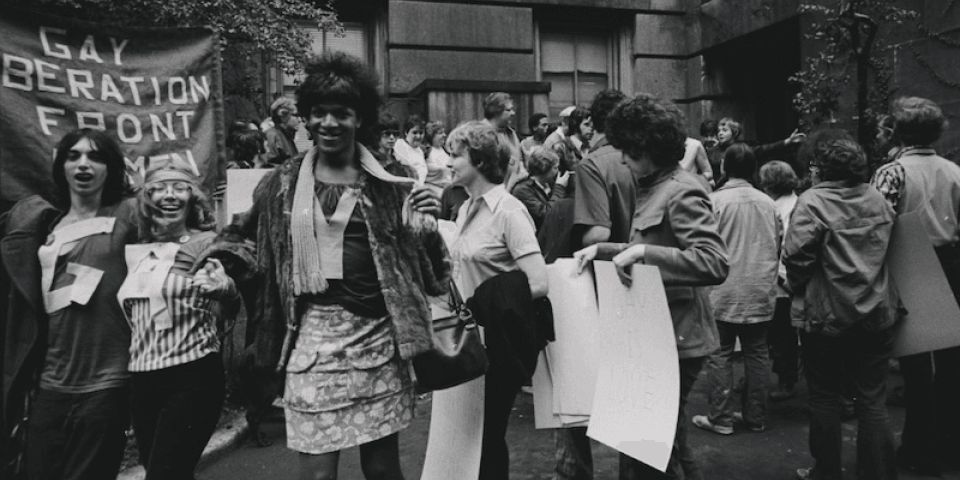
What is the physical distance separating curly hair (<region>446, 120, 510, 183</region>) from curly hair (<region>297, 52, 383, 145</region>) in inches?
32.4

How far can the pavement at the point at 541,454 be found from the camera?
196 inches

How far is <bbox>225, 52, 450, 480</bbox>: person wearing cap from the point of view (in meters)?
3.02

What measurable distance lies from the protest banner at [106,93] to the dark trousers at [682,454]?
9.51 ft

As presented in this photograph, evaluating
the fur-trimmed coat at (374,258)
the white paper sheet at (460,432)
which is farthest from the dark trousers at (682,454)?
the fur-trimmed coat at (374,258)

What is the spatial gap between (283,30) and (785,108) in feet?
35.7

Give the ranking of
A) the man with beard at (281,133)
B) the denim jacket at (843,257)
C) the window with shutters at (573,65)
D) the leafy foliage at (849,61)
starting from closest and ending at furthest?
the denim jacket at (843,257) → the man with beard at (281,133) → the leafy foliage at (849,61) → the window with shutters at (573,65)

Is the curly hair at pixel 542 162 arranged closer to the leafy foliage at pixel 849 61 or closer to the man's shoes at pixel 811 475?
the man's shoes at pixel 811 475

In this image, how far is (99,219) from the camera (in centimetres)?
353

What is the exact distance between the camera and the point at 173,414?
10.6 ft

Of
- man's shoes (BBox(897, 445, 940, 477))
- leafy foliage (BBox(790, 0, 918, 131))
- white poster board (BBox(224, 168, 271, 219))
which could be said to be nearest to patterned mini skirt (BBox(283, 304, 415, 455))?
white poster board (BBox(224, 168, 271, 219))

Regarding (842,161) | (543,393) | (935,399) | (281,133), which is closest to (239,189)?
(543,393)

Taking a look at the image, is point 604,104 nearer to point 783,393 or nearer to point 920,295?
point 920,295

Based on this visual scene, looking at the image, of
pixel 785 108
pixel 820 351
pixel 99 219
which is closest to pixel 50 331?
pixel 99 219

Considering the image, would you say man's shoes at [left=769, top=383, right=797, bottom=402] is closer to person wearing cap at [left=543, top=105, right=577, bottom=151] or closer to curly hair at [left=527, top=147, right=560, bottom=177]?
curly hair at [left=527, top=147, right=560, bottom=177]
